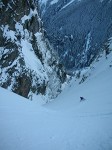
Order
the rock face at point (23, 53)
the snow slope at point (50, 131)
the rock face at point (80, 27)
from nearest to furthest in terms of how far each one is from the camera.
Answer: the snow slope at point (50, 131) → the rock face at point (23, 53) → the rock face at point (80, 27)

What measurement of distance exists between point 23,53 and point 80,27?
99202 millimetres

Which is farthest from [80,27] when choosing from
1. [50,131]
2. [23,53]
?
[50,131]

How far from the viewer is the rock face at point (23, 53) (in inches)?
1148

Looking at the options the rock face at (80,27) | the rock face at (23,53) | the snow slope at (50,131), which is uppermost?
the rock face at (80,27)

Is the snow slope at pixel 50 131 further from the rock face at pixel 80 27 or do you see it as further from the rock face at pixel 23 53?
the rock face at pixel 80 27

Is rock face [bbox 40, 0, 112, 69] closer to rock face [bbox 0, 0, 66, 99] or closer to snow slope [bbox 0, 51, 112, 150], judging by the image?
rock face [bbox 0, 0, 66, 99]

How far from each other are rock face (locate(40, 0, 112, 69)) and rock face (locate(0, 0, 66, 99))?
235 feet

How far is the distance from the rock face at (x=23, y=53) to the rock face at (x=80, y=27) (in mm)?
71662

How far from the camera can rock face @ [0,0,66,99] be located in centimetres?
2916

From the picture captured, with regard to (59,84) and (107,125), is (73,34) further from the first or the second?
(107,125)

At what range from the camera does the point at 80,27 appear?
12738cm

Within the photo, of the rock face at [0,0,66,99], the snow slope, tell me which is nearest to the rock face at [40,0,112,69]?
the rock face at [0,0,66,99]

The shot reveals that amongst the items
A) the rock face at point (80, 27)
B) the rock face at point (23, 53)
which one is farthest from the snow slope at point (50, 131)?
the rock face at point (80, 27)

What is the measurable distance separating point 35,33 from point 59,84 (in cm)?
967
